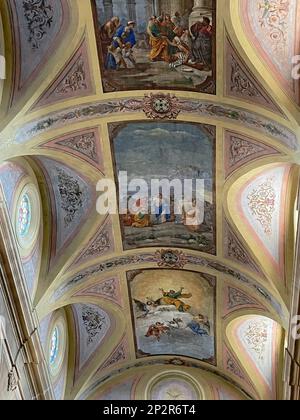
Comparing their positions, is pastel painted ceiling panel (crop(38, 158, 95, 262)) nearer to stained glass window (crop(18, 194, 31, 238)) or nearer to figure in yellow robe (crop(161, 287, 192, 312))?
stained glass window (crop(18, 194, 31, 238))

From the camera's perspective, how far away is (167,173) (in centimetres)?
1412

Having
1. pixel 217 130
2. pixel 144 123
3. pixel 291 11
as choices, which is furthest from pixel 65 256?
pixel 291 11

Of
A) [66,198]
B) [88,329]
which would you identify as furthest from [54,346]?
[66,198]

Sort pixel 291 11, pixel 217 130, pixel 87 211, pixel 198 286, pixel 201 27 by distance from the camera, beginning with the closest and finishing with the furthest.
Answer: pixel 291 11 → pixel 201 27 → pixel 217 130 → pixel 87 211 → pixel 198 286

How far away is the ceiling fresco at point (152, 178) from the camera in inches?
435

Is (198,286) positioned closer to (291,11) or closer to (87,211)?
(87,211)

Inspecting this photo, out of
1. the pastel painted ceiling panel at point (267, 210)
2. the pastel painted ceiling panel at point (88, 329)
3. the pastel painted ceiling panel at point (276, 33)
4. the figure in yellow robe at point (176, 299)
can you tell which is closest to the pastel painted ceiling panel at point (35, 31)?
the pastel painted ceiling panel at point (276, 33)

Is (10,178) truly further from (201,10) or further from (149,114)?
(201,10)

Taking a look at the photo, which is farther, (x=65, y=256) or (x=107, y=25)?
(x=65, y=256)

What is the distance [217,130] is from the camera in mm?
12734

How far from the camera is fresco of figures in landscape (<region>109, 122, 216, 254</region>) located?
Result: 1313cm

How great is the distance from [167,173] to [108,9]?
4.57 m

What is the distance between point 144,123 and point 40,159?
266cm

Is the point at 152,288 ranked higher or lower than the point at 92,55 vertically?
lower
